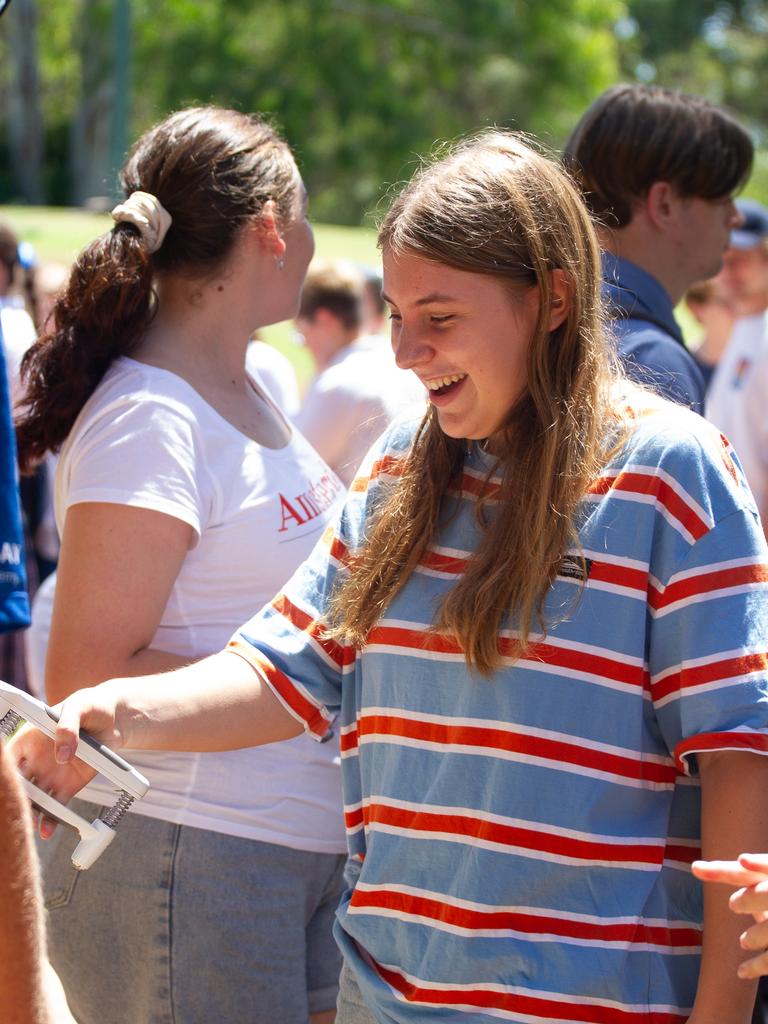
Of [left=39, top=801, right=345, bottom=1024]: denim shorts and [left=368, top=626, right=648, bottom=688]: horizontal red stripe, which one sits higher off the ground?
[left=368, top=626, right=648, bottom=688]: horizontal red stripe

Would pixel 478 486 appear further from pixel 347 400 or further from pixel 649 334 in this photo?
pixel 347 400

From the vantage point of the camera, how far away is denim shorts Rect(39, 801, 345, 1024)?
2.07 m

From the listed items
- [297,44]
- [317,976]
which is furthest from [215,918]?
[297,44]

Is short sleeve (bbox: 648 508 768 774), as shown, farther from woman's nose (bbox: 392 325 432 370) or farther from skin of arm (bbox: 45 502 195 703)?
skin of arm (bbox: 45 502 195 703)

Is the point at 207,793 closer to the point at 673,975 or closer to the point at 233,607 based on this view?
the point at 233,607

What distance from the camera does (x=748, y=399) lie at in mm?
4715

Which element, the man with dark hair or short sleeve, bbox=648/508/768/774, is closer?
short sleeve, bbox=648/508/768/774

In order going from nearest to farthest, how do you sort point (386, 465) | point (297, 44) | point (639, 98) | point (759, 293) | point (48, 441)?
point (386, 465) → point (48, 441) → point (639, 98) → point (759, 293) → point (297, 44)

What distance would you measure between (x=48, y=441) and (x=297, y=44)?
33.4m

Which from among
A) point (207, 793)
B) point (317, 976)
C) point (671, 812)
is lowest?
point (317, 976)

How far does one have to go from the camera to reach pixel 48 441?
223 cm

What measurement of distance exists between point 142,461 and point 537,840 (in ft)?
2.97

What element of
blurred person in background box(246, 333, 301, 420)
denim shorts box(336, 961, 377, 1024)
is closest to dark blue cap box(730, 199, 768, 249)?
blurred person in background box(246, 333, 301, 420)

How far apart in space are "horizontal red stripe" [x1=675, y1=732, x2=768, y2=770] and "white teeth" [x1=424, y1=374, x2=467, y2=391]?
555mm
